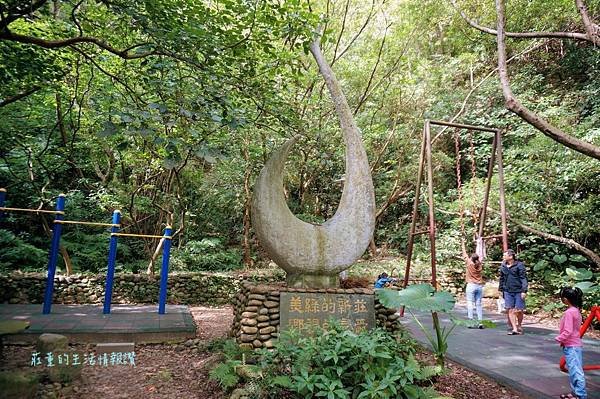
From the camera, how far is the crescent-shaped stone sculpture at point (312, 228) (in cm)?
495

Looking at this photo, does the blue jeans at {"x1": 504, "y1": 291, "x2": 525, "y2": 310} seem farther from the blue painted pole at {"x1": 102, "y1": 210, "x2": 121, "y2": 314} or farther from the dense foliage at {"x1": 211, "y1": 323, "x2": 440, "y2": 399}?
the blue painted pole at {"x1": 102, "y1": 210, "x2": 121, "y2": 314}

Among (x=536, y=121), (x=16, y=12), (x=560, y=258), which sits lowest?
(x=560, y=258)

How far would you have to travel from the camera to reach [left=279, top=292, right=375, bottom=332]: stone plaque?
4648mm

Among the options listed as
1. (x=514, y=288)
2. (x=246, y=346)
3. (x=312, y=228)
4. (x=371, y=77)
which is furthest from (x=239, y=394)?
(x=371, y=77)

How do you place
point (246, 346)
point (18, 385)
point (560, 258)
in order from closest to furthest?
point (18, 385)
point (246, 346)
point (560, 258)

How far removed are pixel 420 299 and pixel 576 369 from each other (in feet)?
4.54

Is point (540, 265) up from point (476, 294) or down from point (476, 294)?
up

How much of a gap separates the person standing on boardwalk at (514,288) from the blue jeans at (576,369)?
2690 millimetres

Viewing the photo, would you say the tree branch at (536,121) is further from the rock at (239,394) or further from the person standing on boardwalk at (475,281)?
the rock at (239,394)

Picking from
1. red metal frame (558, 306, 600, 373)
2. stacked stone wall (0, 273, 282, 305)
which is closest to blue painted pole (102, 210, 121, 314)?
stacked stone wall (0, 273, 282, 305)

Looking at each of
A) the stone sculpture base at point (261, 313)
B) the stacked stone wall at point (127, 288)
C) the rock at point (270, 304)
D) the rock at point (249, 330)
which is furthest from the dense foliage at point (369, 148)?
the rock at point (249, 330)

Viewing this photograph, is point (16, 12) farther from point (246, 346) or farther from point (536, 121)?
point (536, 121)

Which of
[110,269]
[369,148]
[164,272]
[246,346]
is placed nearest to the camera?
[246,346]

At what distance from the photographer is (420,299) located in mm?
3871
